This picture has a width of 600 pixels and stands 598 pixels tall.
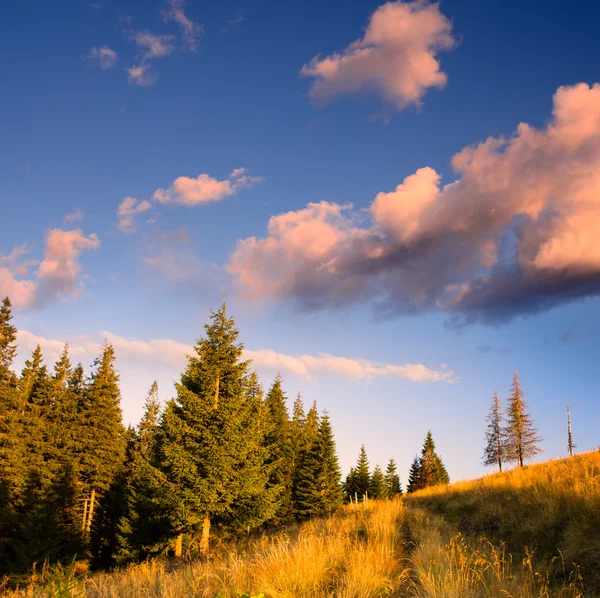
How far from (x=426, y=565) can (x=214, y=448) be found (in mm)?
15080

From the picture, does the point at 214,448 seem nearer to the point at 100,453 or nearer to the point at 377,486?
the point at 100,453

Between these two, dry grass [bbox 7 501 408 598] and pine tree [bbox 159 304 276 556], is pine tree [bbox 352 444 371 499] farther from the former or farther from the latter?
dry grass [bbox 7 501 408 598]

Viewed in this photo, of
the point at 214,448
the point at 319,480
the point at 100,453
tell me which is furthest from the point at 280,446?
the point at 214,448

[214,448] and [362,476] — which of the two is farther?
[362,476]

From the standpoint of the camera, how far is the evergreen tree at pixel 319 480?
40906 millimetres

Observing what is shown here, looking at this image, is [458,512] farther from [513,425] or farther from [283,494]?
[513,425]

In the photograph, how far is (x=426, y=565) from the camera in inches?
243

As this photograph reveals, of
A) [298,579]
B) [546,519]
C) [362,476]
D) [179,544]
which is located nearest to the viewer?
[298,579]

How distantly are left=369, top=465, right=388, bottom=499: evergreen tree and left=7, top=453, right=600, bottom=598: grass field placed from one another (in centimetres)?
5867

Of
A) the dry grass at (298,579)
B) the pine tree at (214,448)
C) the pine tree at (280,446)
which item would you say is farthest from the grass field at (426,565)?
the pine tree at (280,446)

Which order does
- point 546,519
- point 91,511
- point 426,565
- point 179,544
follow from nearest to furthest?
point 426,565 < point 546,519 < point 179,544 < point 91,511

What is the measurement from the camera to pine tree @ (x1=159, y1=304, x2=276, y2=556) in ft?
63.5

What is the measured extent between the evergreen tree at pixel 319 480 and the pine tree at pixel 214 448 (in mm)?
19974

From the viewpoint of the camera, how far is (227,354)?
75.3 ft
